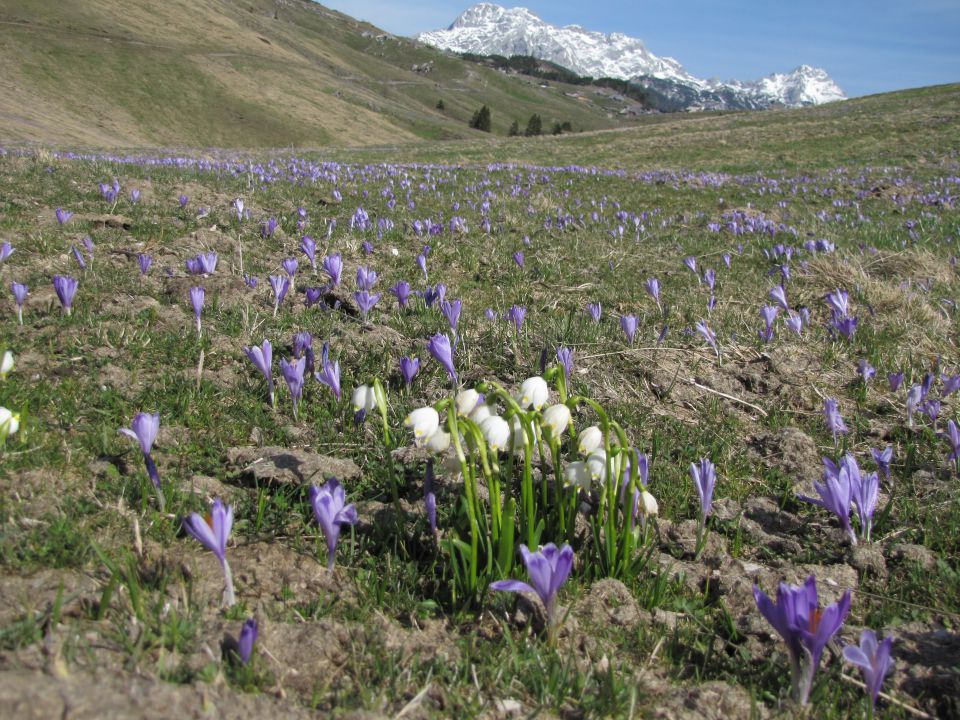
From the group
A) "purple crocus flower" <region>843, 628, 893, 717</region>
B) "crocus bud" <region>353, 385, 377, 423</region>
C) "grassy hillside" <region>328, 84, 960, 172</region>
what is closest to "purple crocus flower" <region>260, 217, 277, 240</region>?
"crocus bud" <region>353, 385, 377, 423</region>

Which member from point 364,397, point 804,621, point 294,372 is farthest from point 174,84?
point 804,621

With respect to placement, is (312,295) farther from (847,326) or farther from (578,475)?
(847,326)

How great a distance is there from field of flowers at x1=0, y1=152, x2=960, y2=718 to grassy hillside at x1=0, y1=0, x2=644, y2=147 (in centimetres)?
3274

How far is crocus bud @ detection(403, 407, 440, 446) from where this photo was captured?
1.73 meters

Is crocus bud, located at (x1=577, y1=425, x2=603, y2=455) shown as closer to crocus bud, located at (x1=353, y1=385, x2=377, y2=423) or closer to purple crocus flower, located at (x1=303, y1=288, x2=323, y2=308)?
crocus bud, located at (x1=353, y1=385, x2=377, y2=423)

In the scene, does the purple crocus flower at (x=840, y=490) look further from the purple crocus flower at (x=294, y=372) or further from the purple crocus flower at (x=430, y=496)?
the purple crocus flower at (x=294, y=372)

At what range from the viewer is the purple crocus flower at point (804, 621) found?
145cm

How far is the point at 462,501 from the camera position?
2.13 metres

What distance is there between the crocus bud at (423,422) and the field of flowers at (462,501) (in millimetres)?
12

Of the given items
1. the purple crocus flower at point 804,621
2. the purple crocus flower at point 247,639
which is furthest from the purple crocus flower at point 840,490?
the purple crocus flower at point 247,639

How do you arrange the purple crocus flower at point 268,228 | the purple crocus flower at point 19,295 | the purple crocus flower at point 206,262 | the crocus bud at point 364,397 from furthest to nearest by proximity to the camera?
the purple crocus flower at point 268,228
the purple crocus flower at point 206,262
the purple crocus flower at point 19,295
the crocus bud at point 364,397

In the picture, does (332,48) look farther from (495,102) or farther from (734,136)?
(734,136)

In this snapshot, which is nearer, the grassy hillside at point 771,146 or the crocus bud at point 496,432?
the crocus bud at point 496,432

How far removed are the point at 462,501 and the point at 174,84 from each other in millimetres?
76506
